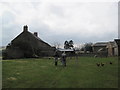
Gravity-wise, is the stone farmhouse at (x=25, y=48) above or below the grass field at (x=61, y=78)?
above

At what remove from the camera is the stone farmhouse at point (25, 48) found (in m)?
54.2

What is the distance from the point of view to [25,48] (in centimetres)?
5753

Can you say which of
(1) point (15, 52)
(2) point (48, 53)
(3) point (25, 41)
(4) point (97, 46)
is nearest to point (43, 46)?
(2) point (48, 53)

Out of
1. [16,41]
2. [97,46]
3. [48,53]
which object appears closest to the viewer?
[16,41]

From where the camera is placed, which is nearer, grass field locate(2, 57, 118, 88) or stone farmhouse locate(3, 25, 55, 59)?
grass field locate(2, 57, 118, 88)

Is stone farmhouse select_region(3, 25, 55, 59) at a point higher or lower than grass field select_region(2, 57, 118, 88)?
higher

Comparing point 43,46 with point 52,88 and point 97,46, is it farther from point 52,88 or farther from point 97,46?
point 52,88

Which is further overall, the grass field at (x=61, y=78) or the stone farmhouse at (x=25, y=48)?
the stone farmhouse at (x=25, y=48)

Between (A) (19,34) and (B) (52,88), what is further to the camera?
(A) (19,34)

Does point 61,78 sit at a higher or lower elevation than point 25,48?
lower

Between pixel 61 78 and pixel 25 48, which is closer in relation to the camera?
pixel 61 78

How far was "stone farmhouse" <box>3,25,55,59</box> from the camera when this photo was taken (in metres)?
54.2

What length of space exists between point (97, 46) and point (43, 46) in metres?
42.7

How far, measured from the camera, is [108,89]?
Answer: 9250 millimetres
